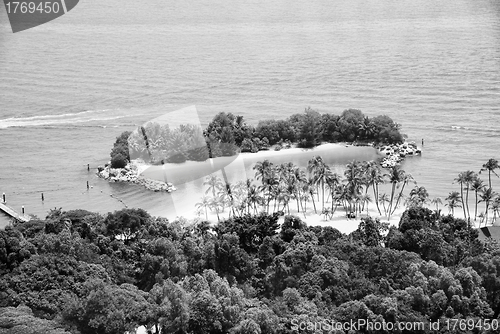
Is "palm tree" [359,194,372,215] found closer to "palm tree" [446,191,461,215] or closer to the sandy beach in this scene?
"palm tree" [446,191,461,215]

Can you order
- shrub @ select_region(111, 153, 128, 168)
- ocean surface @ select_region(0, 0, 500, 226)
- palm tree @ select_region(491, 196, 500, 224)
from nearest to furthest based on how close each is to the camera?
palm tree @ select_region(491, 196, 500, 224), shrub @ select_region(111, 153, 128, 168), ocean surface @ select_region(0, 0, 500, 226)

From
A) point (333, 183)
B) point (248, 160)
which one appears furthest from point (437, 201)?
point (248, 160)

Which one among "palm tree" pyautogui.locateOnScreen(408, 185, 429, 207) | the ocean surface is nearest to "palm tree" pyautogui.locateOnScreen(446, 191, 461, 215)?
"palm tree" pyautogui.locateOnScreen(408, 185, 429, 207)

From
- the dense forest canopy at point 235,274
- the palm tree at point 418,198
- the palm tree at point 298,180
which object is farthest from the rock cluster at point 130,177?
the palm tree at point 418,198

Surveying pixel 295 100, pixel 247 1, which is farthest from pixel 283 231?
pixel 247 1

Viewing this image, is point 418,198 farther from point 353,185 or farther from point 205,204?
point 205,204
